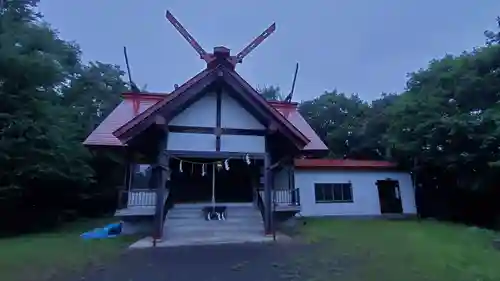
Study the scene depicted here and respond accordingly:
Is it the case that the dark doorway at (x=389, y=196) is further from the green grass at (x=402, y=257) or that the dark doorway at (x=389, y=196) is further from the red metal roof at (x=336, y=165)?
the green grass at (x=402, y=257)

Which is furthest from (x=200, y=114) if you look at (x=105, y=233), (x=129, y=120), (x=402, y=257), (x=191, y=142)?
(x=402, y=257)

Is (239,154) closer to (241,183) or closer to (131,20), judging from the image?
(241,183)

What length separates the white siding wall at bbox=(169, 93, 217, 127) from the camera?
34.9 feet

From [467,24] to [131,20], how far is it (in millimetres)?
18017

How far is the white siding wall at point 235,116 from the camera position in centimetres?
1097

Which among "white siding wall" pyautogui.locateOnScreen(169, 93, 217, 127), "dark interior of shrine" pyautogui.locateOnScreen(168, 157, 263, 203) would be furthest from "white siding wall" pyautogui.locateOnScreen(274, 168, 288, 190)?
"white siding wall" pyautogui.locateOnScreen(169, 93, 217, 127)

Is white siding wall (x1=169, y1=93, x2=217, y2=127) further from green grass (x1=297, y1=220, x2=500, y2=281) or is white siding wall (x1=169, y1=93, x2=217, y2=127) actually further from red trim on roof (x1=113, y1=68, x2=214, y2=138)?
green grass (x1=297, y1=220, x2=500, y2=281)

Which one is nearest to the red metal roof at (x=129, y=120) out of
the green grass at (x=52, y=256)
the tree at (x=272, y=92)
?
the green grass at (x=52, y=256)

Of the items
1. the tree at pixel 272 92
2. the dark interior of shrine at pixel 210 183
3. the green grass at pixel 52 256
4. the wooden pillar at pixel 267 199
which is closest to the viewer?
the green grass at pixel 52 256

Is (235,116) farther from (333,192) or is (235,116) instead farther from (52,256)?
(333,192)

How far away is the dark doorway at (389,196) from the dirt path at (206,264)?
1134cm

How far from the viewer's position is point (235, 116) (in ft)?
36.3

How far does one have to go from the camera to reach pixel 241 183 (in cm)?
1430

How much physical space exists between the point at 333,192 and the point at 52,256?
1293 centimetres
